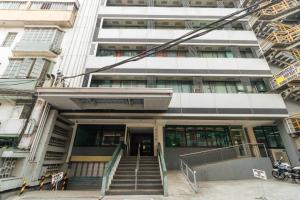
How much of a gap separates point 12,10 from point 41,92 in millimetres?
12676

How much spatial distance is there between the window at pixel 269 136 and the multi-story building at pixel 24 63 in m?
18.1

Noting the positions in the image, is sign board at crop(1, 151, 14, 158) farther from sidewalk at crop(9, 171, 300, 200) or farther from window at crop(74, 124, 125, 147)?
window at crop(74, 124, 125, 147)

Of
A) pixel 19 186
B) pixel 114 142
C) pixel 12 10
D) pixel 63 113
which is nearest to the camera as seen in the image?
pixel 19 186

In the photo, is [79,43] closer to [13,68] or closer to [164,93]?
[13,68]

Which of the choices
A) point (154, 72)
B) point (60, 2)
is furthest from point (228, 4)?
point (60, 2)

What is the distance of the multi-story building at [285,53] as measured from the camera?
1203cm

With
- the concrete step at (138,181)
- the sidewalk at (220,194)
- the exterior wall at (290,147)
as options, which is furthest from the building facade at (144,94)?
the concrete step at (138,181)

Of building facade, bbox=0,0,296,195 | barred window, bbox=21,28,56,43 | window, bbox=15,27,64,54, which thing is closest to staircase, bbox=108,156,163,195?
building facade, bbox=0,0,296,195

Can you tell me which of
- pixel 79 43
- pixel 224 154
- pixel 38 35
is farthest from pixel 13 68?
pixel 224 154

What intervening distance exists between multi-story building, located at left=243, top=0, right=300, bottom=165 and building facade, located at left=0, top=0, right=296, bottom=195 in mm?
630

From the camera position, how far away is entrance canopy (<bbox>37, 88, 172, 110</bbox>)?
10141 millimetres

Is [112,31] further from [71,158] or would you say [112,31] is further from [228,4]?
[228,4]

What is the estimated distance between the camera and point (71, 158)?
44.3ft

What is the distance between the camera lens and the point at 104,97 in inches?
A: 410
